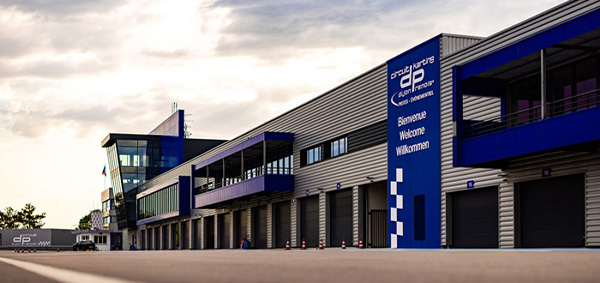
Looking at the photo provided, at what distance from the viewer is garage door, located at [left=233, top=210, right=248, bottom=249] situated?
164 feet

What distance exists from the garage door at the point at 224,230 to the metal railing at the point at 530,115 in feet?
98.3

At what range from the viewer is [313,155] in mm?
40594

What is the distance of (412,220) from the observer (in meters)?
29.6

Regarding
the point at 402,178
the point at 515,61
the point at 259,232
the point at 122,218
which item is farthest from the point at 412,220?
the point at 122,218

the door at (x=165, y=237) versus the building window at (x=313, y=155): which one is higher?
the building window at (x=313, y=155)

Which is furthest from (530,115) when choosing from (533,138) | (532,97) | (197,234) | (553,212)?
(197,234)

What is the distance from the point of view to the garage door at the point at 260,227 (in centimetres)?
4631

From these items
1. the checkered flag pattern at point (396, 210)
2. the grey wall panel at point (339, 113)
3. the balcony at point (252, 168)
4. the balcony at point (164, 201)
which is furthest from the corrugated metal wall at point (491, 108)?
the balcony at point (164, 201)

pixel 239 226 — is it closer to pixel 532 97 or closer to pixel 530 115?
pixel 530 115

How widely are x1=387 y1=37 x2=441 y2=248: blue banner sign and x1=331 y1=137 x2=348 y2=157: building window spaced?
4.85m

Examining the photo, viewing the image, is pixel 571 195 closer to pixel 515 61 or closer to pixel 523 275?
pixel 515 61

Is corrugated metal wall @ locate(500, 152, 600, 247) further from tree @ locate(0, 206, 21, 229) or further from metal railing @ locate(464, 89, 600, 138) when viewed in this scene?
tree @ locate(0, 206, 21, 229)

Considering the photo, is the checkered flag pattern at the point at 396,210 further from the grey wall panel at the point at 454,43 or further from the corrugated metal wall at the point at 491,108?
the grey wall panel at the point at 454,43

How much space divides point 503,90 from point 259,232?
81.7 feet
